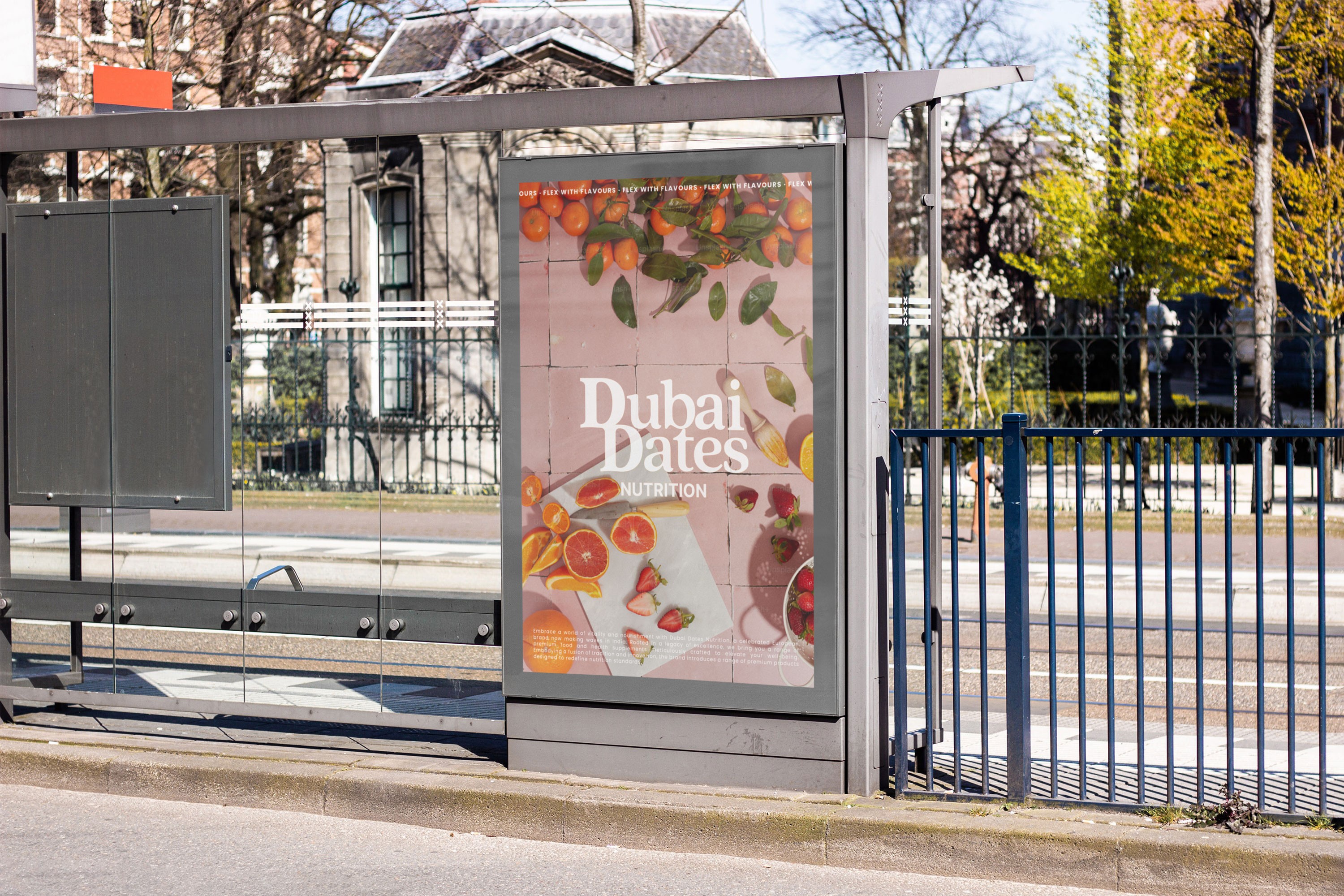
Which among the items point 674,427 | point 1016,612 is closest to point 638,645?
point 674,427

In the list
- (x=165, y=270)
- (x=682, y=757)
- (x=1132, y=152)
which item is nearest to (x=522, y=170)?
(x=165, y=270)

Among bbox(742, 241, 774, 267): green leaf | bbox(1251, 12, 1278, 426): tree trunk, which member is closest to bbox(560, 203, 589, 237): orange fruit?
bbox(742, 241, 774, 267): green leaf

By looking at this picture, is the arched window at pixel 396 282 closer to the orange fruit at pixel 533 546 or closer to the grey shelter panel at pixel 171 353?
the grey shelter panel at pixel 171 353

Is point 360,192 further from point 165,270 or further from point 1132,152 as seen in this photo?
point 1132,152

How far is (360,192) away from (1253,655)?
6.43 metres

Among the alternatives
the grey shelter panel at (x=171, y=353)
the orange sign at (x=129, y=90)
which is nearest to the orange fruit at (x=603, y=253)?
the grey shelter panel at (x=171, y=353)

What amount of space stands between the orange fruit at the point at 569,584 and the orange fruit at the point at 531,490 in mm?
270

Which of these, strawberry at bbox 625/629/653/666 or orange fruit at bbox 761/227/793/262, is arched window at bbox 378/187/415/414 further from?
strawberry at bbox 625/629/653/666

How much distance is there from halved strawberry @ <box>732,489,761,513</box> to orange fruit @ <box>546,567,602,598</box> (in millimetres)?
625

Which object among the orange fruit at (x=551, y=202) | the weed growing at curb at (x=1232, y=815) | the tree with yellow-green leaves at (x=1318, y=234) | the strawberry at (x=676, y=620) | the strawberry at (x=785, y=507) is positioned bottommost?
the weed growing at curb at (x=1232, y=815)

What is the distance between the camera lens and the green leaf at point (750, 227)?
16.6 ft

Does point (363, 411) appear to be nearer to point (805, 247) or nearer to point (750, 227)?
point (750, 227)

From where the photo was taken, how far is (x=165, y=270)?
596cm

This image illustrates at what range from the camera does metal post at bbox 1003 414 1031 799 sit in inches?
188
